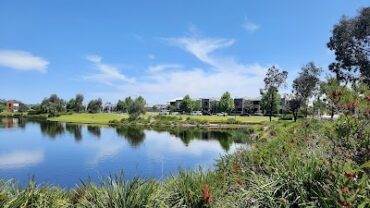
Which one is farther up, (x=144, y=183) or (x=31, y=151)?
(x=144, y=183)

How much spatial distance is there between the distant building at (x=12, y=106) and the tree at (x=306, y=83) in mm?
126161

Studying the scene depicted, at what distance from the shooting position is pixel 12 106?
161m

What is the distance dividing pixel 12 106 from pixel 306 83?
137824 millimetres

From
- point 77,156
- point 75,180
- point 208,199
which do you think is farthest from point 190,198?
point 77,156

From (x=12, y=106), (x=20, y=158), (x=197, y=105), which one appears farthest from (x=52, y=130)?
(x=12, y=106)

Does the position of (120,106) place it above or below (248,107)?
above

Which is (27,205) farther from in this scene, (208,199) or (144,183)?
(208,199)

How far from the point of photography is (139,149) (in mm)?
41500

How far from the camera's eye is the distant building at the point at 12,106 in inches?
6058

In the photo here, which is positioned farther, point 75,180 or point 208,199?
point 75,180

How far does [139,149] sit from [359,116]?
3705cm

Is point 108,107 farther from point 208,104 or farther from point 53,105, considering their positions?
point 208,104

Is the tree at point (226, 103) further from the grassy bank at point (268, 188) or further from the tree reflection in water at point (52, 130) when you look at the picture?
the grassy bank at point (268, 188)

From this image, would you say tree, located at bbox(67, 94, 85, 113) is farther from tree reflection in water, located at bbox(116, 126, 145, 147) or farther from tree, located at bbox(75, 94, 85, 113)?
tree reflection in water, located at bbox(116, 126, 145, 147)
